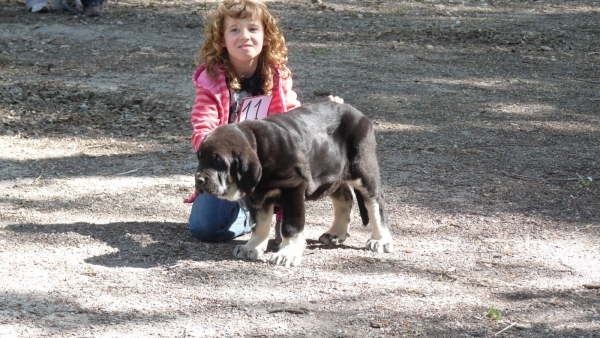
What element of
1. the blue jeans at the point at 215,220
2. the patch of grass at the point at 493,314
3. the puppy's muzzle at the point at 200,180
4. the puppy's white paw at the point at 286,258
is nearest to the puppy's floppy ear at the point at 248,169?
the puppy's muzzle at the point at 200,180

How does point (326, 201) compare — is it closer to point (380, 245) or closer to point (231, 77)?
point (380, 245)

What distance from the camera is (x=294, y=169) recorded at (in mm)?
4578

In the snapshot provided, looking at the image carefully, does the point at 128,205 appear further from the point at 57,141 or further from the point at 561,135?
the point at 561,135

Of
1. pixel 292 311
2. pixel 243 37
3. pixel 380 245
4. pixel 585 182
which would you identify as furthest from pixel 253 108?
pixel 585 182

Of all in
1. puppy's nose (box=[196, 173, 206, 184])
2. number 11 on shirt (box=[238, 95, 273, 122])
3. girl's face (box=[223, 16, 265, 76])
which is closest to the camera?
puppy's nose (box=[196, 173, 206, 184])

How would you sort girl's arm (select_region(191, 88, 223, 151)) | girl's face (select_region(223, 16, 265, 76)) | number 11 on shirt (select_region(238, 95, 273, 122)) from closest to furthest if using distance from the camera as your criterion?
girl's arm (select_region(191, 88, 223, 151)) → girl's face (select_region(223, 16, 265, 76)) → number 11 on shirt (select_region(238, 95, 273, 122))

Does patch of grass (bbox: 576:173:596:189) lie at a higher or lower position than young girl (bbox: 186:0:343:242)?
lower

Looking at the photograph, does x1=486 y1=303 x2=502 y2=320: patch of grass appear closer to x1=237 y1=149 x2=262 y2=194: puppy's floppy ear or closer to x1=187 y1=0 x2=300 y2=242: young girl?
x1=237 y1=149 x2=262 y2=194: puppy's floppy ear

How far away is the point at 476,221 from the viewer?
5688 mm

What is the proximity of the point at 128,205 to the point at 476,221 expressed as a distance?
2519 millimetres

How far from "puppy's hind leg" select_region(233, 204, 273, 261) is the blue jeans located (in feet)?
0.84

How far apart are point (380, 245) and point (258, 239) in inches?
30.4

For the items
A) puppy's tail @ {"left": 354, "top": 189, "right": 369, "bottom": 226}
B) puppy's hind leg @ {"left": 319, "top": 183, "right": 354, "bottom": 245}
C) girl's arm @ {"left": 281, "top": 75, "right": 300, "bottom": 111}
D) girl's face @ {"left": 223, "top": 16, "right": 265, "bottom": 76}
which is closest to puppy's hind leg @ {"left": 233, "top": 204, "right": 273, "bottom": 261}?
puppy's hind leg @ {"left": 319, "top": 183, "right": 354, "bottom": 245}

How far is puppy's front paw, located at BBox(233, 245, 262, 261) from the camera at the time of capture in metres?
4.86
